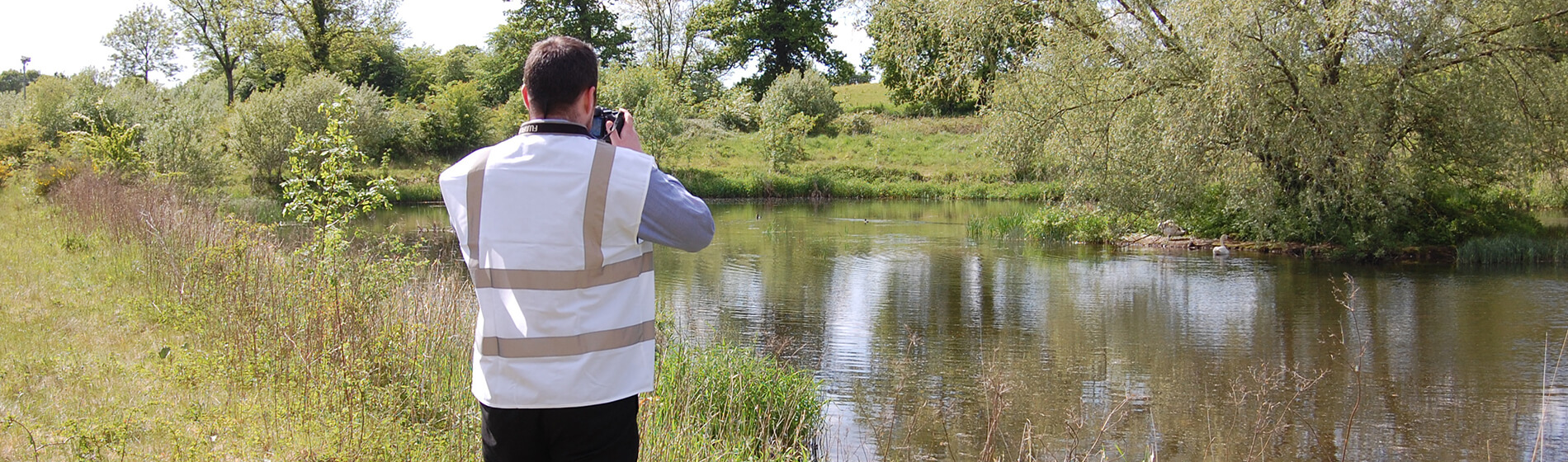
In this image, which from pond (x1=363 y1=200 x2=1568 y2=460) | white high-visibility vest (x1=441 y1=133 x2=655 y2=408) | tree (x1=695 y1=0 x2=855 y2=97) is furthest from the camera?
tree (x1=695 y1=0 x2=855 y2=97)

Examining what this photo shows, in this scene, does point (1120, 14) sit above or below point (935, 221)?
above

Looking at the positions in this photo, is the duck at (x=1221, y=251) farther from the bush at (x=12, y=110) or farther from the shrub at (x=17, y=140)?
the bush at (x=12, y=110)

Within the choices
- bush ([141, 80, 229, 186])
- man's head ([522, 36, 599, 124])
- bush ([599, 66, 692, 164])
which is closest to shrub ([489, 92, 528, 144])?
bush ([599, 66, 692, 164])

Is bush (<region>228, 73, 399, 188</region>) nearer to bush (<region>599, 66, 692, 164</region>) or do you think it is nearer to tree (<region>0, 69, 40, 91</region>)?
bush (<region>599, 66, 692, 164</region>)

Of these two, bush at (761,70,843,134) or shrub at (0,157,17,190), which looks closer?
shrub at (0,157,17,190)

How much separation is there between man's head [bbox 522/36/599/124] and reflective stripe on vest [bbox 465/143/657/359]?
0.13 meters

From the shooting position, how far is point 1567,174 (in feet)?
61.0

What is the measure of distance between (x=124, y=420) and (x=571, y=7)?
148 feet

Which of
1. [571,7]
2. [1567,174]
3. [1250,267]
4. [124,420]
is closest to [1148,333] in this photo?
[1250,267]

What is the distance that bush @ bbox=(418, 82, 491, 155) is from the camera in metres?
36.4

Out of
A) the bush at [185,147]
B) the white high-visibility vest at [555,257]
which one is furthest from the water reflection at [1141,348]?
the bush at [185,147]

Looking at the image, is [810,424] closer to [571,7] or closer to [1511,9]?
[1511,9]

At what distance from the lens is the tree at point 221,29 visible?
1629 inches

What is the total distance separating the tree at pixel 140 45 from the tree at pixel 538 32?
15786 millimetres
